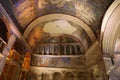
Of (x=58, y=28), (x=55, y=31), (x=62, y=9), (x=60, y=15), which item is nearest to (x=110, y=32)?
(x=62, y=9)

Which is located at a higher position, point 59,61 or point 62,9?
point 62,9

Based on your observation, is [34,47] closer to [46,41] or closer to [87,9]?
[46,41]

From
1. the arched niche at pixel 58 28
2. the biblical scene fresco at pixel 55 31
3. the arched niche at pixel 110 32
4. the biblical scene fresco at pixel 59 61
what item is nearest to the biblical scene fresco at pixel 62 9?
the arched niche at pixel 58 28

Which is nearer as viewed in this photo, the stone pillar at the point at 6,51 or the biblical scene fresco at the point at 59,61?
the stone pillar at the point at 6,51

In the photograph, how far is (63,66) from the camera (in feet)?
37.4

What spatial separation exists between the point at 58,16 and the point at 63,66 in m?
4.66

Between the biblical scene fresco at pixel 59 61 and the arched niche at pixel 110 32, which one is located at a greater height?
the arched niche at pixel 110 32

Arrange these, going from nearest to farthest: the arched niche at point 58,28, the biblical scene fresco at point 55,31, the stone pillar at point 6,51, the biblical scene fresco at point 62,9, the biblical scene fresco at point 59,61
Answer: the stone pillar at point 6,51 < the biblical scene fresco at point 62,9 < the arched niche at point 58,28 < the biblical scene fresco at point 55,31 < the biblical scene fresco at point 59,61

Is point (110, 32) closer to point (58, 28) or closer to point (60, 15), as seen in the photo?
point (60, 15)

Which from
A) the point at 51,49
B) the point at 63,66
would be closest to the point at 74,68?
the point at 63,66

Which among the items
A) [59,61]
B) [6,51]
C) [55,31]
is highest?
[55,31]

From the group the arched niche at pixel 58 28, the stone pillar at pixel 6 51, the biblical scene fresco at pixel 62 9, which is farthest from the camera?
the arched niche at pixel 58 28

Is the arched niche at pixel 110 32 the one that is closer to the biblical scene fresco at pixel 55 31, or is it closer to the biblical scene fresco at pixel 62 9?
the biblical scene fresco at pixel 62 9

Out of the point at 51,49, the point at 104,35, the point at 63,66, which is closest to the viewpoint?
the point at 104,35
